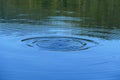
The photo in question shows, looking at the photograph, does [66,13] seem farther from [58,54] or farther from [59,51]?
[58,54]

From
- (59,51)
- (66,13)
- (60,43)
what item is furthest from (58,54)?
(66,13)

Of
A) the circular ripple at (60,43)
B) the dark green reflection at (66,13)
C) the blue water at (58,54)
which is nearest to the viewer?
the blue water at (58,54)

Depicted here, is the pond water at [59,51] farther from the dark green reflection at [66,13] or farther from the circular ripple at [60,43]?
the dark green reflection at [66,13]

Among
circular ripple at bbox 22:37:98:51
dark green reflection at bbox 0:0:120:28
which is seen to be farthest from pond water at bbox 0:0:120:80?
dark green reflection at bbox 0:0:120:28

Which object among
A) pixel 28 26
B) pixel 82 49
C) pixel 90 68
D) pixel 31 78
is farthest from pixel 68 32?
pixel 31 78

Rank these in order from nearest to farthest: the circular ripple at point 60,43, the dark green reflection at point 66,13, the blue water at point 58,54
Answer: the blue water at point 58,54, the circular ripple at point 60,43, the dark green reflection at point 66,13

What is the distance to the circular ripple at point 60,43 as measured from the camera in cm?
1683

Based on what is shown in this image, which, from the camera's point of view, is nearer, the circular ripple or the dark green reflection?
the circular ripple

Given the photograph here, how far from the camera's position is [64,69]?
13.7 meters

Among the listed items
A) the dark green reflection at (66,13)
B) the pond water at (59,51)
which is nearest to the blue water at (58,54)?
the pond water at (59,51)

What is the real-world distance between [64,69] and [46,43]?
4.09m

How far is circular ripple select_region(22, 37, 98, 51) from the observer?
1683 centimetres

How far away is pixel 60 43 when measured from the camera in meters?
17.7

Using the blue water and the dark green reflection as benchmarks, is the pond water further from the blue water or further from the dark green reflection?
the dark green reflection
